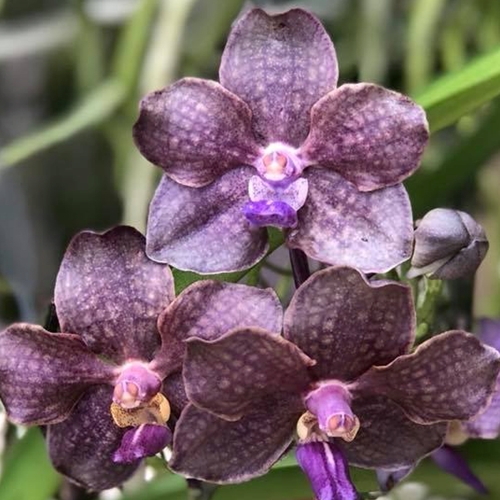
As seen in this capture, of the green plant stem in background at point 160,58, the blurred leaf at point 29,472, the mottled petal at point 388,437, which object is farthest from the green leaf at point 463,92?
the green plant stem in background at point 160,58

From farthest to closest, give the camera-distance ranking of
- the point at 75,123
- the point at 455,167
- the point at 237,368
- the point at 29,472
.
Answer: the point at 75,123, the point at 455,167, the point at 29,472, the point at 237,368

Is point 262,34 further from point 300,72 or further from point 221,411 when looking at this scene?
point 221,411

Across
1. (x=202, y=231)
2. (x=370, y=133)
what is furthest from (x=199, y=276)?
(x=370, y=133)

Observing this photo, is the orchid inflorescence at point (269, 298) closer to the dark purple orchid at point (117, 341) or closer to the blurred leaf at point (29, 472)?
the dark purple orchid at point (117, 341)

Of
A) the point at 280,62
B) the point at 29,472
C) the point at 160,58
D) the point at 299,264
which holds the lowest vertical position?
the point at 29,472

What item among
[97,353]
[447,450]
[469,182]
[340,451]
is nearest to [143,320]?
[97,353]

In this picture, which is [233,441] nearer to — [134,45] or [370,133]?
[370,133]

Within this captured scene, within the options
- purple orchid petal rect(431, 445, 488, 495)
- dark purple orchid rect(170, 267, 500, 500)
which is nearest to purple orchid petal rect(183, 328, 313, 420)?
dark purple orchid rect(170, 267, 500, 500)
